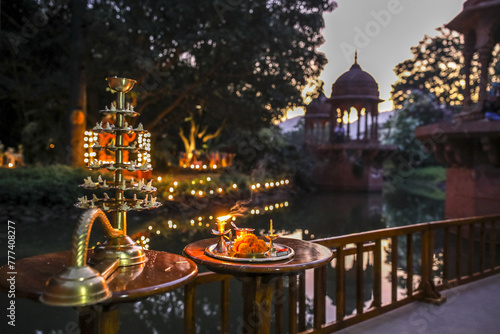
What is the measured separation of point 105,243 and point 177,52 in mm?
13608

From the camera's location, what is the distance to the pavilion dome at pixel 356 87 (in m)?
25.3

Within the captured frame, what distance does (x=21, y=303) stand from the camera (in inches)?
250

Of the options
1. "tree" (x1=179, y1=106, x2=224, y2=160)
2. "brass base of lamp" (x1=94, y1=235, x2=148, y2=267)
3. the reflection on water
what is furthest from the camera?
"tree" (x1=179, y1=106, x2=224, y2=160)

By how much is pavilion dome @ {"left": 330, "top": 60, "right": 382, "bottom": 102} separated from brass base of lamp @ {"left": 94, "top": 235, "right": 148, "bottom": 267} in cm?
2394

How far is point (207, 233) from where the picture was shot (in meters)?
11.6

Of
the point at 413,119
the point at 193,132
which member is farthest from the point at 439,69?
the point at 193,132

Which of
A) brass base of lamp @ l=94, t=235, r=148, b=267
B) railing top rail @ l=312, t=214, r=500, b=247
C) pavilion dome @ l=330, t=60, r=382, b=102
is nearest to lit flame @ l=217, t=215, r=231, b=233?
brass base of lamp @ l=94, t=235, r=148, b=267

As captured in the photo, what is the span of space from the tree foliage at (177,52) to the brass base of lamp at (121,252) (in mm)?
11387

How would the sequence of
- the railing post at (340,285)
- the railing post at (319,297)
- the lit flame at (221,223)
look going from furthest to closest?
the railing post at (340,285) < the railing post at (319,297) < the lit flame at (221,223)

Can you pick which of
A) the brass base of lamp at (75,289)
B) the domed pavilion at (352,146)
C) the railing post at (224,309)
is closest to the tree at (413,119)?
the domed pavilion at (352,146)

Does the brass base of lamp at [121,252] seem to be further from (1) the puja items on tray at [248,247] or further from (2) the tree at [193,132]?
(2) the tree at [193,132]

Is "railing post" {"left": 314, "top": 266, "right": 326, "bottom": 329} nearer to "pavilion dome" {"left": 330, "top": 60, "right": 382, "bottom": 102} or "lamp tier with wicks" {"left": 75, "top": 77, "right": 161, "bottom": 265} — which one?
"lamp tier with wicks" {"left": 75, "top": 77, "right": 161, "bottom": 265}

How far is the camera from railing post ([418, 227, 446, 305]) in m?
5.12

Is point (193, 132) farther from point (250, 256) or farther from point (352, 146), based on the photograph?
point (250, 256)
